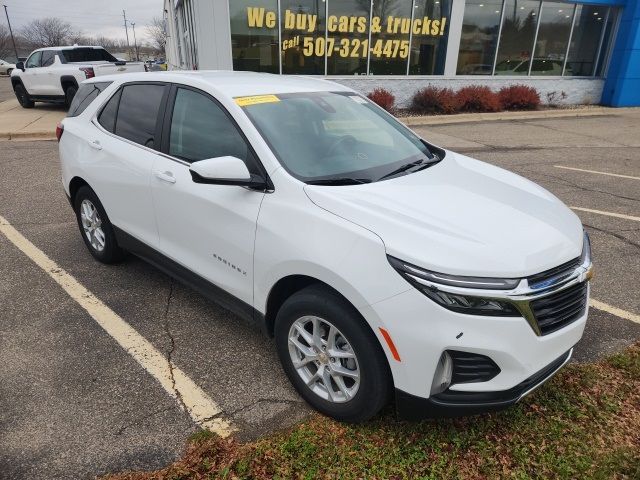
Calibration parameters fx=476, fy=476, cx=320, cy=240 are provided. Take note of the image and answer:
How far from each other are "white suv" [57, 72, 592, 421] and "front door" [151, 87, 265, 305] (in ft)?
0.04

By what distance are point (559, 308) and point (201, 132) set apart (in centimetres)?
238

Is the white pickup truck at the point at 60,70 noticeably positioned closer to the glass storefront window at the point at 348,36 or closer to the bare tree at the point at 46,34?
the glass storefront window at the point at 348,36

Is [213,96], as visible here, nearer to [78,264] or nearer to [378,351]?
[378,351]

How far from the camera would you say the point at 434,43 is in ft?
51.1

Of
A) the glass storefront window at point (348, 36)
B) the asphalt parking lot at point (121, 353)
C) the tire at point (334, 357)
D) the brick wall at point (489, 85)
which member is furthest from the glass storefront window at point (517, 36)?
the tire at point (334, 357)

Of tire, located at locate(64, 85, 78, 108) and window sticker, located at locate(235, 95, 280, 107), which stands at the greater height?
window sticker, located at locate(235, 95, 280, 107)

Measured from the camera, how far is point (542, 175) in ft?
25.2

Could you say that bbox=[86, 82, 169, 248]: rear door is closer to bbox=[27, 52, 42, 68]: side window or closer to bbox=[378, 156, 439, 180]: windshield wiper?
bbox=[378, 156, 439, 180]: windshield wiper

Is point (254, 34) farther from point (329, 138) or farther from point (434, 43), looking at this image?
point (329, 138)

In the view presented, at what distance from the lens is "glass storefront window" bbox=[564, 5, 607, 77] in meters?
17.1

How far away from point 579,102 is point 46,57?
61.0 ft

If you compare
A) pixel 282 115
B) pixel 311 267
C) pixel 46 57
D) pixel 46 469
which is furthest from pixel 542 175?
pixel 46 57

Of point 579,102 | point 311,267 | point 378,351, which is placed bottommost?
point 579,102

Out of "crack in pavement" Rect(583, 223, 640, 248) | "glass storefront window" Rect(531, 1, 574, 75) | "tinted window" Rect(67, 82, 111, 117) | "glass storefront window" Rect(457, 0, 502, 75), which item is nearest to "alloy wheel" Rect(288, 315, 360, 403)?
"tinted window" Rect(67, 82, 111, 117)
